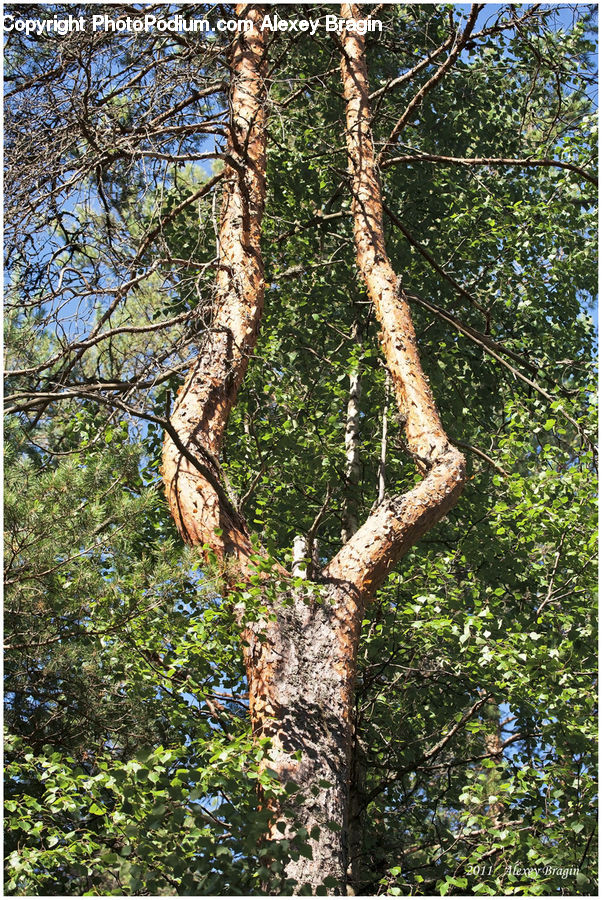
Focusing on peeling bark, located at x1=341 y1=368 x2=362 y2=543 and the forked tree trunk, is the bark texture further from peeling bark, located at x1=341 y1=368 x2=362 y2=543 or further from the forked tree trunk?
peeling bark, located at x1=341 y1=368 x2=362 y2=543

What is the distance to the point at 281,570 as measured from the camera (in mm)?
4066

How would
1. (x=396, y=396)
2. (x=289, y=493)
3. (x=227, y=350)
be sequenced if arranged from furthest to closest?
1. (x=289, y=493)
2. (x=396, y=396)
3. (x=227, y=350)

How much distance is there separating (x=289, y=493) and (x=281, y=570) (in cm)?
295

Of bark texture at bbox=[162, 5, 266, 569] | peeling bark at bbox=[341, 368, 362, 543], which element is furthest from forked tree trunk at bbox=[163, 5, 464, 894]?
peeling bark at bbox=[341, 368, 362, 543]

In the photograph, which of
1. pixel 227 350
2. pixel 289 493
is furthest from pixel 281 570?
pixel 289 493

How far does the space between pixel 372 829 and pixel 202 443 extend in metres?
3.69

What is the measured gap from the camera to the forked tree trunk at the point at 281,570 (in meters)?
3.53

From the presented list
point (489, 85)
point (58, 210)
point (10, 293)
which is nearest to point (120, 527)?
point (10, 293)

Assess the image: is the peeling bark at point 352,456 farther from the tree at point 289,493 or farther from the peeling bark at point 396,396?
the peeling bark at point 396,396

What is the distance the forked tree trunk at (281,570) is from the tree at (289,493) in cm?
2

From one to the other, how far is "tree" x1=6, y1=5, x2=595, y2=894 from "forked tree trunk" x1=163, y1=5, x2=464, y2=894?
16 mm

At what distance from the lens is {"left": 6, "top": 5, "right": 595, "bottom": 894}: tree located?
377 centimetres

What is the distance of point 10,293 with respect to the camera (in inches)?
223

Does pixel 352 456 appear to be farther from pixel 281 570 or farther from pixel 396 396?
pixel 281 570
